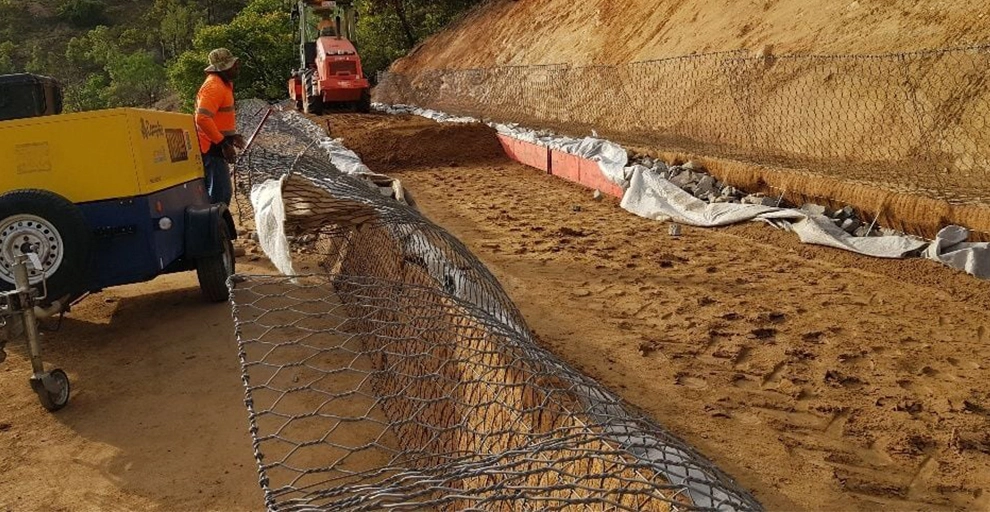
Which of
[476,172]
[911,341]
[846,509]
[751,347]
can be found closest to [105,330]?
[751,347]

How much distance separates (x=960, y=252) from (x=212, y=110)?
19.3 ft

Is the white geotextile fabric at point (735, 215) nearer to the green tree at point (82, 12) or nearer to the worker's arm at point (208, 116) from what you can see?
the worker's arm at point (208, 116)

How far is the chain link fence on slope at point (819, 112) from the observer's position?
712cm

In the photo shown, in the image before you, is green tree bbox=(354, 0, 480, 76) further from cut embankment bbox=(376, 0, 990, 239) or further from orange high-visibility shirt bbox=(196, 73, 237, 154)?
orange high-visibility shirt bbox=(196, 73, 237, 154)

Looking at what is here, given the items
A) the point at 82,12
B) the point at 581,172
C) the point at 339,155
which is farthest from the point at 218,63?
the point at 82,12

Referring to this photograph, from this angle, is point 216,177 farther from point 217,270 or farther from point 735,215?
point 735,215

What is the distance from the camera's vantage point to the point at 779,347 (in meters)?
4.06

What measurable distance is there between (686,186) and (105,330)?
5644mm

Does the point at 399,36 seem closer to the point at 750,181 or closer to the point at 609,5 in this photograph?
the point at 609,5

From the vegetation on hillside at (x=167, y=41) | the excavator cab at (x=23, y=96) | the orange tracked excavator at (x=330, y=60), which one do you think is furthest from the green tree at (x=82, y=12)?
the excavator cab at (x=23, y=96)

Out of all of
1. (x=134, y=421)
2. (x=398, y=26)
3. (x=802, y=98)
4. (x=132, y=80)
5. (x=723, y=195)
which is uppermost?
(x=398, y=26)

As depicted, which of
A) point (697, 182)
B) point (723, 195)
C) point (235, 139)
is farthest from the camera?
point (697, 182)

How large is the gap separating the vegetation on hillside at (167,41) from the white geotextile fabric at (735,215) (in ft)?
48.6

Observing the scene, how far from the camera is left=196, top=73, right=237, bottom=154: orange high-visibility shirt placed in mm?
5926
